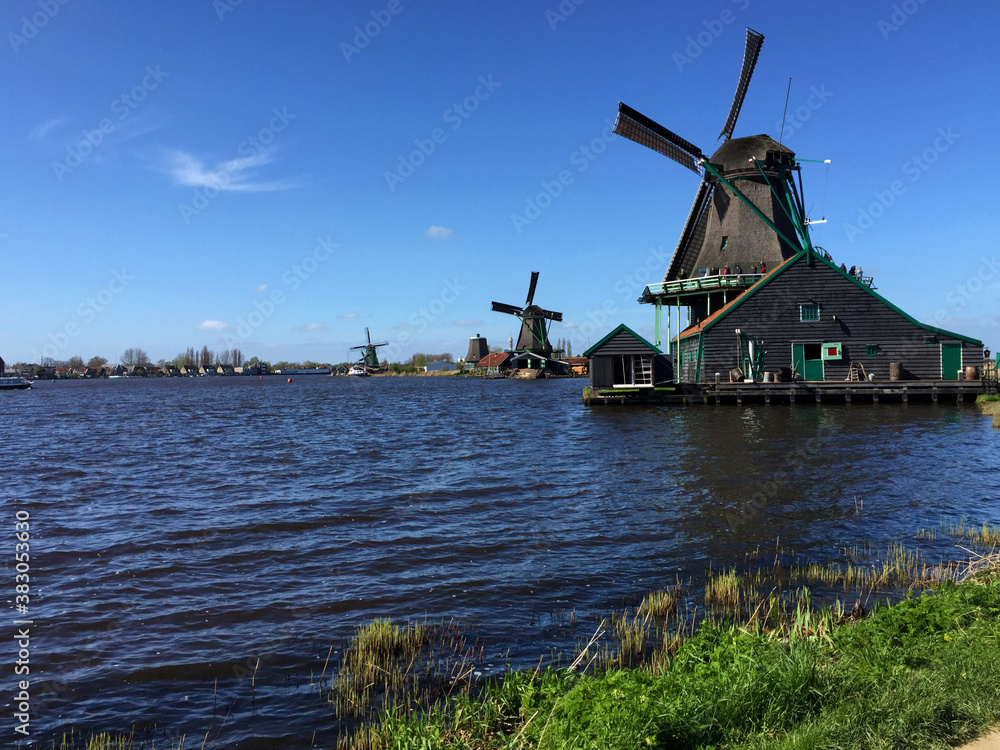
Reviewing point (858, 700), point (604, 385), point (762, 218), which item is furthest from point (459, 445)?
point (762, 218)

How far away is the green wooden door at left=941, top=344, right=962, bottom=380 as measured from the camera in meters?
34.3

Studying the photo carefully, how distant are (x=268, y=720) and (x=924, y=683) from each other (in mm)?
5144

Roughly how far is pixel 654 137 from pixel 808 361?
716 inches

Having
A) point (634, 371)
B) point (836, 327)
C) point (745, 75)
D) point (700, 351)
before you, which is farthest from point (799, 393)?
point (745, 75)

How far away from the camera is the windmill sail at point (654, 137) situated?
43156 millimetres

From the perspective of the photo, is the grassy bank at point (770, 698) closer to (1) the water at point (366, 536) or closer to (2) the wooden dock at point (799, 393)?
(1) the water at point (366, 536)

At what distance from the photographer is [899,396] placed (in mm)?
34031

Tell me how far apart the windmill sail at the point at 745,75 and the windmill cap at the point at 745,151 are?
3.26 m

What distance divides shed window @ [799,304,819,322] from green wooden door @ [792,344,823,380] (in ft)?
4.67

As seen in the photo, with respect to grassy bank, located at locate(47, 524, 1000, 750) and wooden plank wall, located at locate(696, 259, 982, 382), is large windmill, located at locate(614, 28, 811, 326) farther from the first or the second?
grassy bank, located at locate(47, 524, 1000, 750)

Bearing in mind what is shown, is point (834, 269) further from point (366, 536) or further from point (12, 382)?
point (12, 382)

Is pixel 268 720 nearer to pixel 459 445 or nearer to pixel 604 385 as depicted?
pixel 459 445

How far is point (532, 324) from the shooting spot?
3787 inches

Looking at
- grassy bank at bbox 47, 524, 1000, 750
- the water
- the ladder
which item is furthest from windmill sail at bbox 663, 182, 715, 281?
grassy bank at bbox 47, 524, 1000, 750
